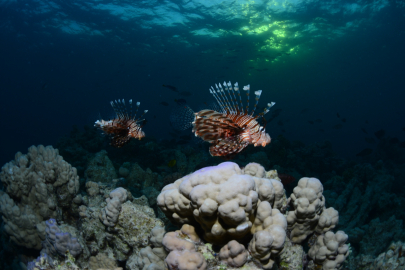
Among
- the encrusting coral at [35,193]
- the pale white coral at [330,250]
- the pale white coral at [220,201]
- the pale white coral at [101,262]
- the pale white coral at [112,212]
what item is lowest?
the pale white coral at [101,262]

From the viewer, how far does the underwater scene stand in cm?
192

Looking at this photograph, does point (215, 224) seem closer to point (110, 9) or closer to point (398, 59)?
point (110, 9)

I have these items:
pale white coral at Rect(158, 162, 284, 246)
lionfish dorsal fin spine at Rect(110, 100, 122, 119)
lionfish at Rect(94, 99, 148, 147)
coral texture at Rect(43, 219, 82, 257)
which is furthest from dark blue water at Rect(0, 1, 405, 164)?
pale white coral at Rect(158, 162, 284, 246)

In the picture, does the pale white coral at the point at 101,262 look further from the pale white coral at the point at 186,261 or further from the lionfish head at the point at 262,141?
the lionfish head at the point at 262,141

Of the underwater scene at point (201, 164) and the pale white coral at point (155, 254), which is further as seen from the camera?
the pale white coral at point (155, 254)

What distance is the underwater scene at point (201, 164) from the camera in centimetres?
192

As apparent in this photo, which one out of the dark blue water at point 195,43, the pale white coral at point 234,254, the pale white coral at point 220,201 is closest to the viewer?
the pale white coral at point 220,201

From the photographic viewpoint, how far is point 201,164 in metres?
7.56

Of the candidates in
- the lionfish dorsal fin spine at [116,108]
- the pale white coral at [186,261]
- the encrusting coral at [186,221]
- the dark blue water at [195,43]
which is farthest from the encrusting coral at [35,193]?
the pale white coral at [186,261]

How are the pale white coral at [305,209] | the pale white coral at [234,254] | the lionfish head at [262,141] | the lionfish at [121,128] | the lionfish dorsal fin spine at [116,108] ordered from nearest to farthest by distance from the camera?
1. the pale white coral at [234,254]
2. the pale white coral at [305,209]
3. the lionfish head at [262,141]
4. the lionfish at [121,128]
5. the lionfish dorsal fin spine at [116,108]

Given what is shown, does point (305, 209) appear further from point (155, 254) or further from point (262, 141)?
point (155, 254)

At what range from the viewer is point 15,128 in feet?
293

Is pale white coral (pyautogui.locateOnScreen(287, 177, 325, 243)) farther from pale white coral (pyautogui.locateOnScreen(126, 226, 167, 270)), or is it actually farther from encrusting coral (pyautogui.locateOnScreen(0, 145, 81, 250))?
encrusting coral (pyautogui.locateOnScreen(0, 145, 81, 250))

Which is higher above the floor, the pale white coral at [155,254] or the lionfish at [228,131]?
the lionfish at [228,131]
